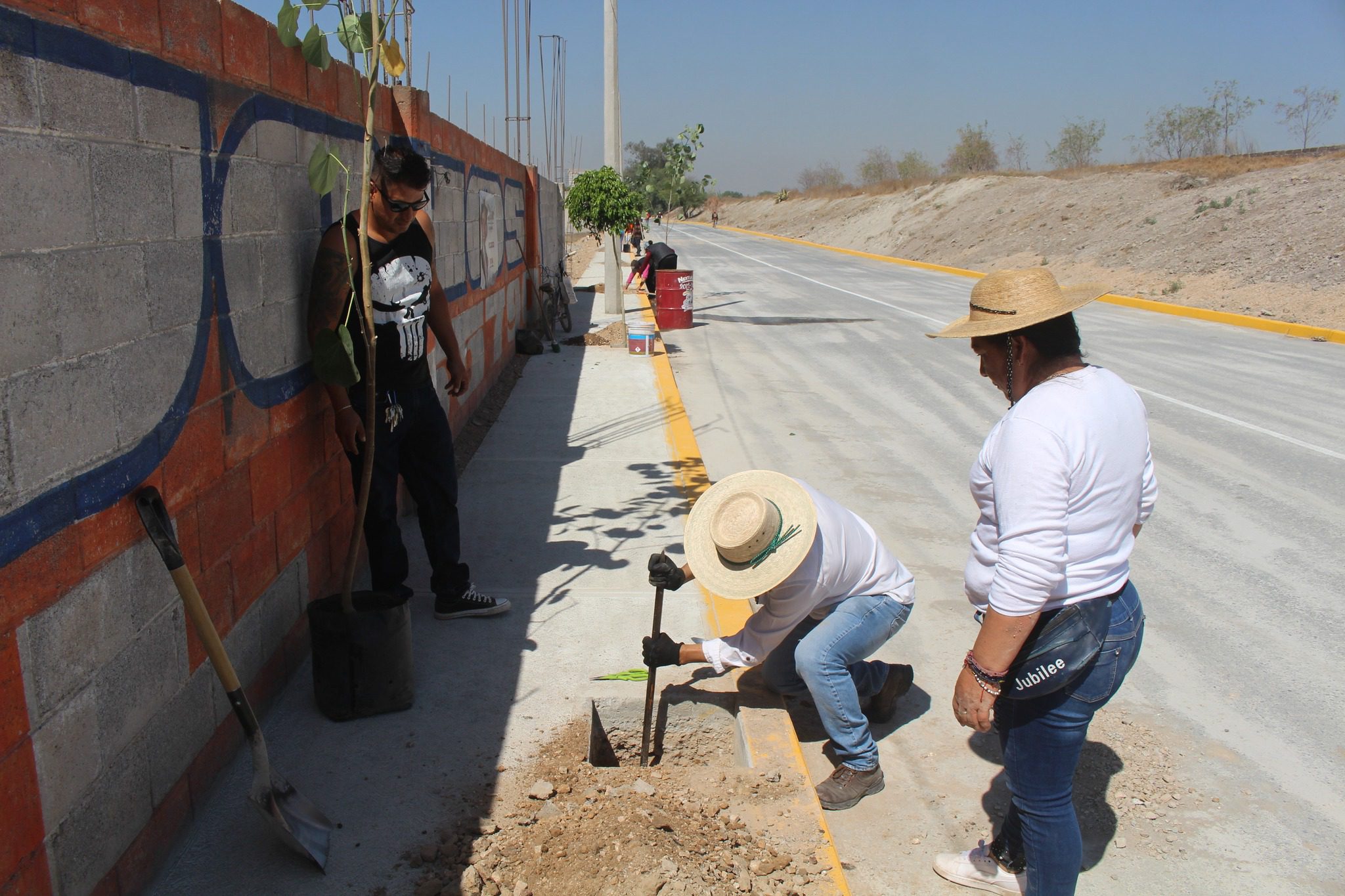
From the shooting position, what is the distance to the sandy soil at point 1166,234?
1984 centimetres

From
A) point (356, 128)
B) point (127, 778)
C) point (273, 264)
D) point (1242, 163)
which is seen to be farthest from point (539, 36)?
point (1242, 163)

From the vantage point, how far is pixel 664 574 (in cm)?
365

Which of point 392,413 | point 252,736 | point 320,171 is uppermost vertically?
point 320,171

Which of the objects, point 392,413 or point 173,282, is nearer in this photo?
point 173,282

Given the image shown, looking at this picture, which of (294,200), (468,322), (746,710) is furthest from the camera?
(468,322)

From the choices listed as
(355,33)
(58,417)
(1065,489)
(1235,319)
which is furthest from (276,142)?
(1235,319)

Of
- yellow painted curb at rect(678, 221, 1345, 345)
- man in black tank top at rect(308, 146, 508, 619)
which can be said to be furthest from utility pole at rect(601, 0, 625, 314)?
man in black tank top at rect(308, 146, 508, 619)

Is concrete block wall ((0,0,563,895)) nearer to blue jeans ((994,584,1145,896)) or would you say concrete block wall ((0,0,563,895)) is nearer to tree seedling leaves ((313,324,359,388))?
tree seedling leaves ((313,324,359,388))

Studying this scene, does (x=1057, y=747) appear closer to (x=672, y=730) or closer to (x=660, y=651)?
(x=660, y=651)

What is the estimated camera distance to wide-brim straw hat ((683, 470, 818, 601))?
3.26 m

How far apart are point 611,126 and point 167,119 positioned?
15028mm

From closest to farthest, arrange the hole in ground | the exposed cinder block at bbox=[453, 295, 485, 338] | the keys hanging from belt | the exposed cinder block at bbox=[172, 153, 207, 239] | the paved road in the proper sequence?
the exposed cinder block at bbox=[172, 153, 207, 239] → the paved road → the hole in ground → the keys hanging from belt → the exposed cinder block at bbox=[453, 295, 485, 338]

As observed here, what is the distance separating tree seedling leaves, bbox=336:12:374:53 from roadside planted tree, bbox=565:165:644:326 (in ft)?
39.2

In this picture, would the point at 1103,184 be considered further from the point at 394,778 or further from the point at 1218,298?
the point at 394,778
